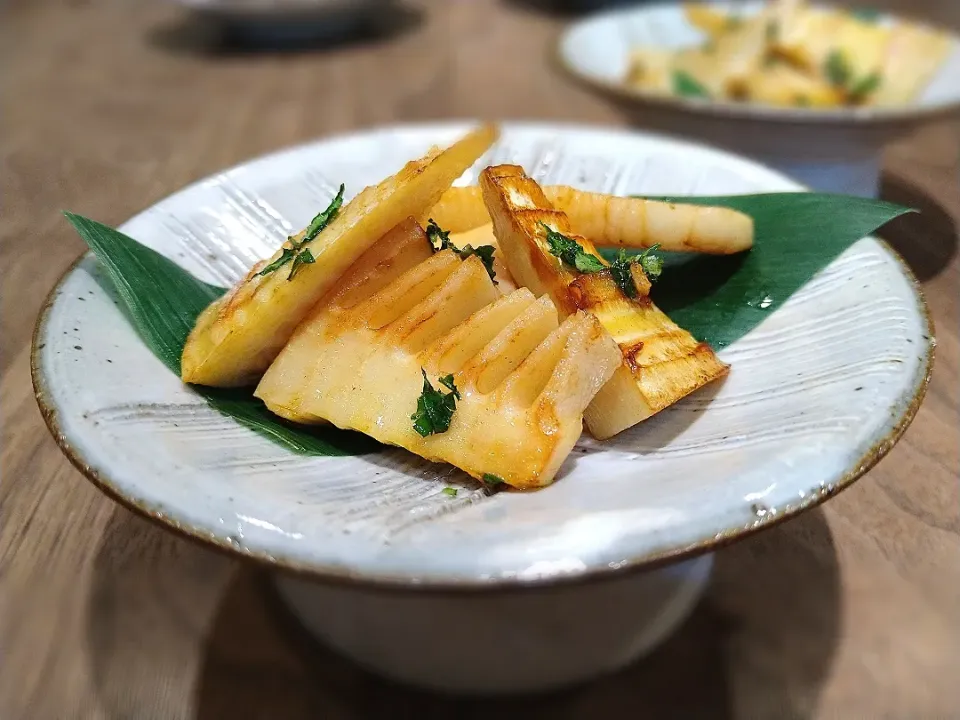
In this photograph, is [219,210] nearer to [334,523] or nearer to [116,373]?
[116,373]

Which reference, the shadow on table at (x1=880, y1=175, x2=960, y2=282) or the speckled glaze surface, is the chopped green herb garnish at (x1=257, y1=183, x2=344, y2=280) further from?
the speckled glaze surface

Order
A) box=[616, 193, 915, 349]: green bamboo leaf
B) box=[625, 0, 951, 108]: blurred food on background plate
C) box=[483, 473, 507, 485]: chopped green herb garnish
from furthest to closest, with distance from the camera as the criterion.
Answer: box=[625, 0, 951, 108]: blurred food on background plate, box=[616, 193, 915, 349]: green bamboo leaf, box=[483, 473, 507, 485]: chopped green herb garnish

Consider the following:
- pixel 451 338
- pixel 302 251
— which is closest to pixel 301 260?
pixel 302 251

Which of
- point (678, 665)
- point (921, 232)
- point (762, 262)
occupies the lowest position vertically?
point (678, 665)

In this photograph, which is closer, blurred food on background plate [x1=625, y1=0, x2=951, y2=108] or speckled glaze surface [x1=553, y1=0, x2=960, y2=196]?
speckled glaze surface [x1=553, y1=0, x2=960, y2=196]

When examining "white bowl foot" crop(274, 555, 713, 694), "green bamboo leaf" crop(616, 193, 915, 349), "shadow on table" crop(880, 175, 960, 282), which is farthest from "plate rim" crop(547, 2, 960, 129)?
"white bowl foot" crop(274, 555, 713, 694)

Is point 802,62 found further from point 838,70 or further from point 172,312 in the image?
point 172,312

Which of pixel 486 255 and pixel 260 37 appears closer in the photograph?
pixel 486 255
